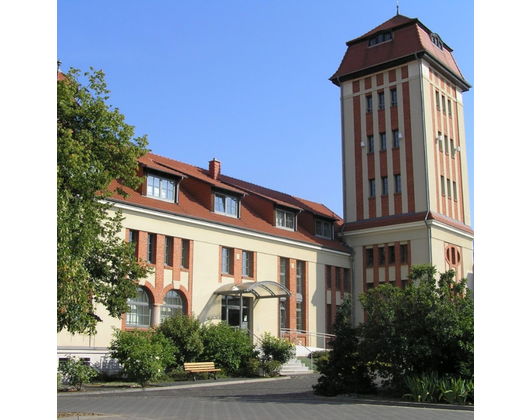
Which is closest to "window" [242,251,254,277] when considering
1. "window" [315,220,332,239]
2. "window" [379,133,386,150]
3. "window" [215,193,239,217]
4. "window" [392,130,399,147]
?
"window" [215,193,239,217]

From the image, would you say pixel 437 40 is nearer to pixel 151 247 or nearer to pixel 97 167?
pixel 151 247

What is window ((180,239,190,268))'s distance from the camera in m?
32.6

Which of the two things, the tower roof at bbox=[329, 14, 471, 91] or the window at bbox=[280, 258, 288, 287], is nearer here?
the window at bbox=[280, 258, 288, 287]

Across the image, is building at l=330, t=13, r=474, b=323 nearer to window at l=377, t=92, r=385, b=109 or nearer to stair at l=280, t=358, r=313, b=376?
window at l=377, t=92, r=385, b=109

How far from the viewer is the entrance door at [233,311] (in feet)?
113

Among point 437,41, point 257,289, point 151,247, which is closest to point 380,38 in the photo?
point 437,41

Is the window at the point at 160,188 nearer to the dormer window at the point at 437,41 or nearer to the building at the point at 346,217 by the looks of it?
the building at the point at 346,217

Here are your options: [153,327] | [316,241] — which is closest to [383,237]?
[316,241]

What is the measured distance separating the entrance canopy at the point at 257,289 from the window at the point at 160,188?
18.4 ft

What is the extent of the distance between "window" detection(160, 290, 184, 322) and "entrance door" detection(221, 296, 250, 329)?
3010 millimetres

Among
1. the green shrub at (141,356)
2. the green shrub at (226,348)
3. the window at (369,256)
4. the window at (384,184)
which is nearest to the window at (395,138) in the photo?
the window at (384,184)
